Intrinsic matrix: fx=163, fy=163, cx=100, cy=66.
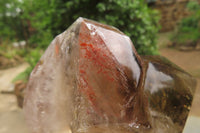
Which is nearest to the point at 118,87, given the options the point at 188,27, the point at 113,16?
the point at 113,16

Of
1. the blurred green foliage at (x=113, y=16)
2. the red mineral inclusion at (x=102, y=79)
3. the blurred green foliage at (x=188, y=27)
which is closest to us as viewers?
the red mineral inclusion at (x=102, y=79)

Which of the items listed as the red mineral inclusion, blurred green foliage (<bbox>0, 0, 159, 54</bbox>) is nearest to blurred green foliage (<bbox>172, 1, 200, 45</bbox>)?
blurred green foliage (<bbox>0, 0, 159, 54</bbox>)

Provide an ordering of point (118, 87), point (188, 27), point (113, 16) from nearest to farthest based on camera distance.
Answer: point (118, 87)
point (113, 16)
point (188, 27)

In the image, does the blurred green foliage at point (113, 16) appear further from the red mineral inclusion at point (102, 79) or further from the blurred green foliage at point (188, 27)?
the blurred green foliage at point (188, 27)

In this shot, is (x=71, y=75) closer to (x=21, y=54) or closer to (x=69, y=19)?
(x=69, y=19)

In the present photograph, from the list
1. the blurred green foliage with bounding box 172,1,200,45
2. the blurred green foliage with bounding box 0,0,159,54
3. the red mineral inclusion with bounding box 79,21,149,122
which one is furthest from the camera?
the blurred green foliage with bounding box 172,1,200,45

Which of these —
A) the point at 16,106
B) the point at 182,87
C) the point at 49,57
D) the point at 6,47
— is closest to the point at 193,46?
the point at 182,87

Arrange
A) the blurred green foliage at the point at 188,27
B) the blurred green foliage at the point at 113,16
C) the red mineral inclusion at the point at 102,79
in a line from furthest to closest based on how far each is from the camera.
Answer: the blurred green foliage at the point at 188,27 < the blurred green foliage at the point at 113,16 < the red mineral inclusion at the point at 102,79

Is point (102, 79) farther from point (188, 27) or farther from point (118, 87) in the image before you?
point (188, 27)

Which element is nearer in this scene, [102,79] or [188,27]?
[102,79]

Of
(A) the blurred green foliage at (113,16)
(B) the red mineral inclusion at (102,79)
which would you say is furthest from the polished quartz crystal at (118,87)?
(A) the blurred green foliage at (113,16)

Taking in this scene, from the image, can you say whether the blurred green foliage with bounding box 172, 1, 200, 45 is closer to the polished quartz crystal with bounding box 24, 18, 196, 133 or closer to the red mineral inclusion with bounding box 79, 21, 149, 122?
the polished quartz crystal with bounding box 24, 18, 196, 133
